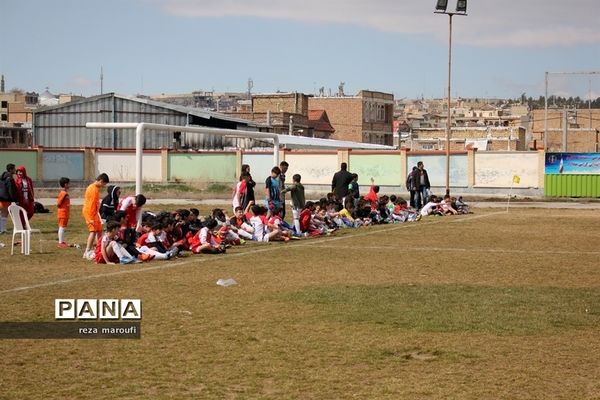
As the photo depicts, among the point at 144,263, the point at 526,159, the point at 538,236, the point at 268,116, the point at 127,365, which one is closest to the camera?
the point at 127,365

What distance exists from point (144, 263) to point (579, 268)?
7.95m

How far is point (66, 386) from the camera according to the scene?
28.5ft

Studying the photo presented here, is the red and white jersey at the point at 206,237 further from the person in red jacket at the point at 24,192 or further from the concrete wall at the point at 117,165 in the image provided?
the concrete wall at the point at 117,165

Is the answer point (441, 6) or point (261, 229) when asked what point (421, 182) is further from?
point (261, 229)

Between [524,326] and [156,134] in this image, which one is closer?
[524,326]

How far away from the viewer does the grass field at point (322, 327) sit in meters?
8.84

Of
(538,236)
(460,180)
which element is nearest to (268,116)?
(460,180)

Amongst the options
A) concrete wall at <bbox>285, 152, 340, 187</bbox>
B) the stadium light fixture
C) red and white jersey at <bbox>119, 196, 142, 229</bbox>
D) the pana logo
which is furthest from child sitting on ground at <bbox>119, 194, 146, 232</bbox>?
concrete wall at <bbox>285, 152, 340, 187</bbox>

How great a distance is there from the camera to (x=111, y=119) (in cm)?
6700

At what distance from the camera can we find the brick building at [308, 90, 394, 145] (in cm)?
11056

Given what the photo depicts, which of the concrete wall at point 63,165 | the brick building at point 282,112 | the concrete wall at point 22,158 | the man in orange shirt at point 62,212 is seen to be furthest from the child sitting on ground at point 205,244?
the brick building at point 282,112

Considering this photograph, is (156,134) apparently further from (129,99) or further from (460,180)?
(460,180)

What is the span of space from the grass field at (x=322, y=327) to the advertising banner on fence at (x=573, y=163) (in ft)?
107

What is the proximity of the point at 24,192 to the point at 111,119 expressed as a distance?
147 feet
